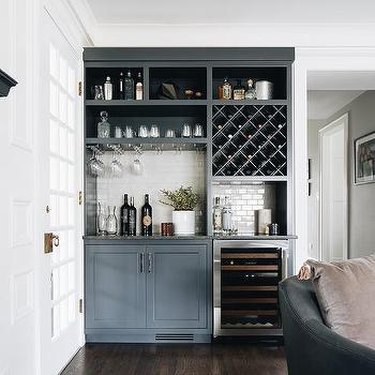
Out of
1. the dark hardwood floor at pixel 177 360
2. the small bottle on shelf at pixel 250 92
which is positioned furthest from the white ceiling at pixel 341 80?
the dark hardwood floor at pixel 177 360

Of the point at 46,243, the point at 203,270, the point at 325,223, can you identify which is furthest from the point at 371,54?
the point at 325,223

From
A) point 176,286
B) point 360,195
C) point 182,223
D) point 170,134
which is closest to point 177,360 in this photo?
point 176,286

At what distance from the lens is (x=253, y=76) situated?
169 inches

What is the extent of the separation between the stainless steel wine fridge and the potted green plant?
37cm

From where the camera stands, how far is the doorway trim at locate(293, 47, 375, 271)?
13.7 ft

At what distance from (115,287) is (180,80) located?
198cm

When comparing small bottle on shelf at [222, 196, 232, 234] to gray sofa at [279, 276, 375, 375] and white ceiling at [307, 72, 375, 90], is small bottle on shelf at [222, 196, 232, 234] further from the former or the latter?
gray sofa at [279, 276, 375, 375]

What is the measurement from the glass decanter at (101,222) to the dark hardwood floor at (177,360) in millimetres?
970

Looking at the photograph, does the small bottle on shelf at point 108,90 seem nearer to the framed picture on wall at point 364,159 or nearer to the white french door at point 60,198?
the white french door at point 60,198

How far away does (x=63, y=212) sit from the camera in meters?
3.37

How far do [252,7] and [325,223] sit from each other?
4994 mm

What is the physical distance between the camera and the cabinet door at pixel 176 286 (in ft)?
12.6

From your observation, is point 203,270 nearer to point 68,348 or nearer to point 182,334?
point 182,334

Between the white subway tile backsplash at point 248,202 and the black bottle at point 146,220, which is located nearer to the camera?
the black bottle at point 146,220
